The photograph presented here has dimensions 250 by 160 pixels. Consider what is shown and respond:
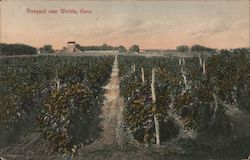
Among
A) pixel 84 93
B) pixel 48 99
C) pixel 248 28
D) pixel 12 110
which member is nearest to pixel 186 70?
pixel 248 28

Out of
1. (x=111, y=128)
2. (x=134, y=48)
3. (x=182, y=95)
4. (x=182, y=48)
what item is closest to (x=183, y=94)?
(x=182, y=95)

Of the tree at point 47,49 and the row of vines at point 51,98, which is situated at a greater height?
the tree at point 47,49

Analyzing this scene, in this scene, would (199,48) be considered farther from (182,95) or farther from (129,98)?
(129,98)

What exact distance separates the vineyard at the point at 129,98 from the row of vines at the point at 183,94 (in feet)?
0.04

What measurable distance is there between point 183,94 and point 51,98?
1.59 m

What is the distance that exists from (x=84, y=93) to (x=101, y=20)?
895 mm

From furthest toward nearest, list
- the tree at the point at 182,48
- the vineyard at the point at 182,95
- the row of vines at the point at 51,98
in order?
the tree at the point at 182,48 → the vineyard at the point at 182,95 → the row of vines at the point at 51,98

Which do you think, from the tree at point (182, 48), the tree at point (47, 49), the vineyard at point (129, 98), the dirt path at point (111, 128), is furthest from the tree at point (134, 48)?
the tree at point (47, 49)

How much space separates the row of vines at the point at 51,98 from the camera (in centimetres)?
507

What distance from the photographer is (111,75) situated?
5539 millimetres

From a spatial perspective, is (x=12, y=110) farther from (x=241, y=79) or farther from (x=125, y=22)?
(x=241, y=79)

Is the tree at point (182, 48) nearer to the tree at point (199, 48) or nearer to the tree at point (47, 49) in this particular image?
the tree at point (199, 48)

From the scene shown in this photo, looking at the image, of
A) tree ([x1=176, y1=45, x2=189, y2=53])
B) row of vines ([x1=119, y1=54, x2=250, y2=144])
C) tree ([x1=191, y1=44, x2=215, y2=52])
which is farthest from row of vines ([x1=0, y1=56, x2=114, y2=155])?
tree ([x1=191, y1=44, x2=215, y2=52])

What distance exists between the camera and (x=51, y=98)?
518 centimetres
